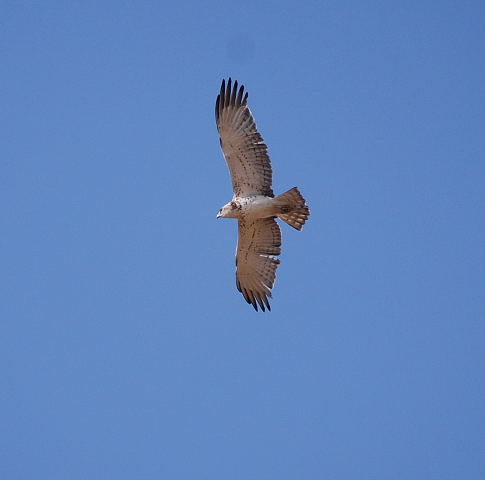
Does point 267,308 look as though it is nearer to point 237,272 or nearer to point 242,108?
point 237,272

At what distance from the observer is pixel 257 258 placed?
58.0ft

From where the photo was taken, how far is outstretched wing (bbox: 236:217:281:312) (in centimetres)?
1730

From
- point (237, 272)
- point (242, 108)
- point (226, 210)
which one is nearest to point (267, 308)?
point (237, 272)

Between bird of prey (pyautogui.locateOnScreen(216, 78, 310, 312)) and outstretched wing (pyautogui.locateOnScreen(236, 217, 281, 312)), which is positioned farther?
outstretched wing (pyautogui.locateOnScreen(236, 217, 281, 312))

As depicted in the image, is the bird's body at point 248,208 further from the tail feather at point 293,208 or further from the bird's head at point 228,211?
the tail feather at point 293,208

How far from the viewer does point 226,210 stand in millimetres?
16875

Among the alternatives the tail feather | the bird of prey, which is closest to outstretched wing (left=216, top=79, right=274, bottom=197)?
the bird of prey

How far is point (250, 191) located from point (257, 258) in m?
1.32

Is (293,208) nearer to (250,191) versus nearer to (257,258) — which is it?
(250,191)

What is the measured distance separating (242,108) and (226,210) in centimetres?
167

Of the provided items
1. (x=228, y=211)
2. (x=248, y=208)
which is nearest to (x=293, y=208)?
(x=248, y=208)

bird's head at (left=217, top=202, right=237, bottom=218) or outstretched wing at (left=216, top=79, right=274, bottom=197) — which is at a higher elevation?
outstretched wing at (left=216, top=79, right=274, bottom=197)

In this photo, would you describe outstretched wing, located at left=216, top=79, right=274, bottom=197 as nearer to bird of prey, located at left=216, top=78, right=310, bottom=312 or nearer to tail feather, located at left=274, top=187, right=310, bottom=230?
bird of prey, located at left=216, top=78, right=310, bottom=312

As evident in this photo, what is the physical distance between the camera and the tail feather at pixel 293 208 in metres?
16.4
